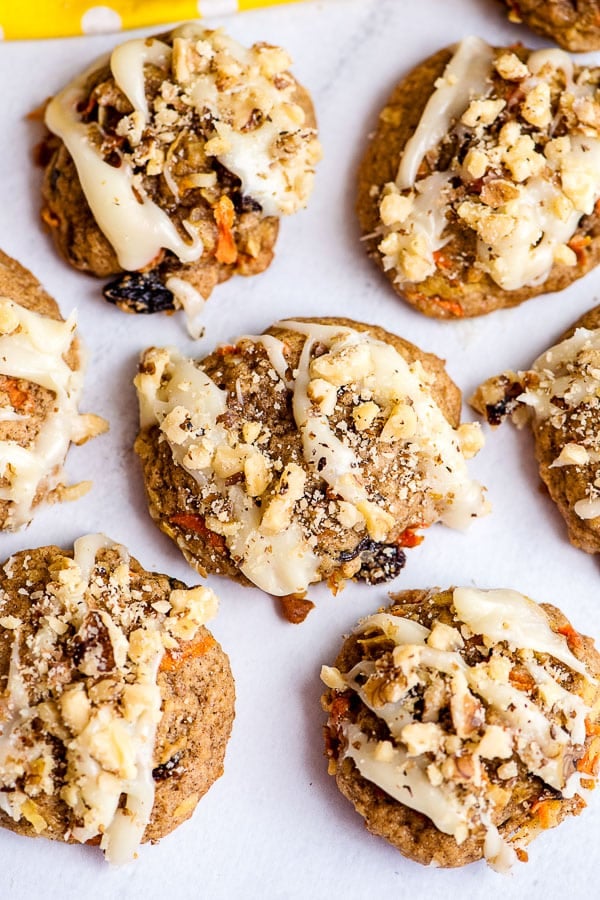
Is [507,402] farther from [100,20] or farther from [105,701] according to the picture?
[100,20]

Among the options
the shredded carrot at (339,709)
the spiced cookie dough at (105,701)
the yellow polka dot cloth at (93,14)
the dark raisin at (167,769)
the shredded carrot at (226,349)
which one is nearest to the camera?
the spiced cookie dough at (105,701)

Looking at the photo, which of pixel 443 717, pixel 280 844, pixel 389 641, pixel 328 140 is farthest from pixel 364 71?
pixel 280 844

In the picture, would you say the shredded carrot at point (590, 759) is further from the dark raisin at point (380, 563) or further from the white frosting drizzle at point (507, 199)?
the white frosting drizzle at point (507, 199)

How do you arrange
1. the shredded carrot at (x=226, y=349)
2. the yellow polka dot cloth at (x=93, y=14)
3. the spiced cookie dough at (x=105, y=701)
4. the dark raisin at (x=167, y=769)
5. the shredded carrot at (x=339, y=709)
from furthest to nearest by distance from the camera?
the yellow polka dot cloth at (x=93, y=14), the shredded carrot at (x=226, y=349), the shredded carrot at (x=339, y=709), the dark raisin at (x=167, y=769), the spiced cookie dough at (x=105, y=701)

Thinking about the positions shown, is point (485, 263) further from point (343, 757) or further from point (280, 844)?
point (280, 844)

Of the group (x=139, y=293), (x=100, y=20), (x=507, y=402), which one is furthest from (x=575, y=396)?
(x=100, y=20)

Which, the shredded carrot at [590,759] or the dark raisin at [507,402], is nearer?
the shredded carrot at [590,759]

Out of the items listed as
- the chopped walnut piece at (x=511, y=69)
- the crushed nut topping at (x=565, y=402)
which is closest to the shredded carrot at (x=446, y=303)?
the crushed nut topping at (x=565, y=402)

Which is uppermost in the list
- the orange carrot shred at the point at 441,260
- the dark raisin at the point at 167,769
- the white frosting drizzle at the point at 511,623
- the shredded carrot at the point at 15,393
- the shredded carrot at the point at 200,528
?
the orange carrot shred at the point at 441,260
